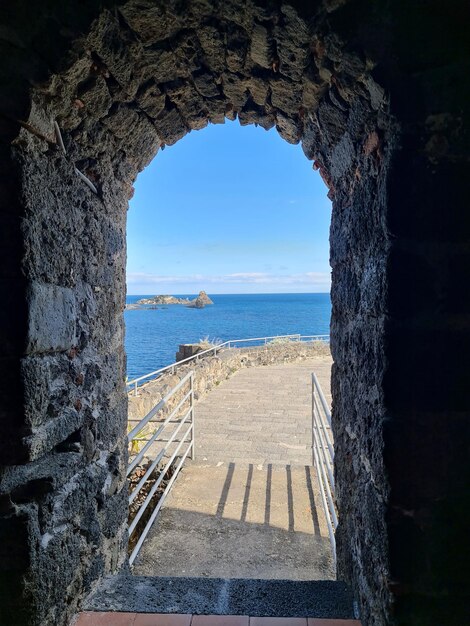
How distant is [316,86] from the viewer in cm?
128

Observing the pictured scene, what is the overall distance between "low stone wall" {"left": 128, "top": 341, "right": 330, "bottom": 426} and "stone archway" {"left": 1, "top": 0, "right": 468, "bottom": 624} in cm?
252

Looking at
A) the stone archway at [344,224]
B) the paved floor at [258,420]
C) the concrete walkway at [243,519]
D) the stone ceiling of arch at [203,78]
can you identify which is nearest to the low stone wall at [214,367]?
the paved floor at [258,420]

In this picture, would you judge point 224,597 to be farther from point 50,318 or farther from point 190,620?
point 50,318

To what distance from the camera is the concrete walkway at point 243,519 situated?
2.16m

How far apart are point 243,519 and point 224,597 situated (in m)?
1.24

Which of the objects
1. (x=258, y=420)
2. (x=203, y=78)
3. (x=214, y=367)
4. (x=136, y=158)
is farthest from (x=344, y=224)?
(x=214, y=367)

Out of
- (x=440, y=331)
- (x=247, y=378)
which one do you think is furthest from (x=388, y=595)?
(x=247, y=378)

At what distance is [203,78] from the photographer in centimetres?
147

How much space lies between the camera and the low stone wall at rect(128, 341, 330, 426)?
20.7ft

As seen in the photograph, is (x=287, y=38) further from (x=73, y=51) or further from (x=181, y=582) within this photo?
(x=181, y=582)

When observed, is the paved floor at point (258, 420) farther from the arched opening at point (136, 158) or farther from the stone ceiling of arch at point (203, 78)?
the stone ceiling of arch at point (203, 78)

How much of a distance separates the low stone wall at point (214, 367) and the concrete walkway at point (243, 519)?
1010mm

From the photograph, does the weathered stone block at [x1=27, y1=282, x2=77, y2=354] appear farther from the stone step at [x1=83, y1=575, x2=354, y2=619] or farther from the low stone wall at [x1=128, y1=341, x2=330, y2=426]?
the low stone wall at [x1=128, y1=341, x2=330, y2=426]

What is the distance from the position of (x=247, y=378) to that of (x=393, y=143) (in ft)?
29.4
